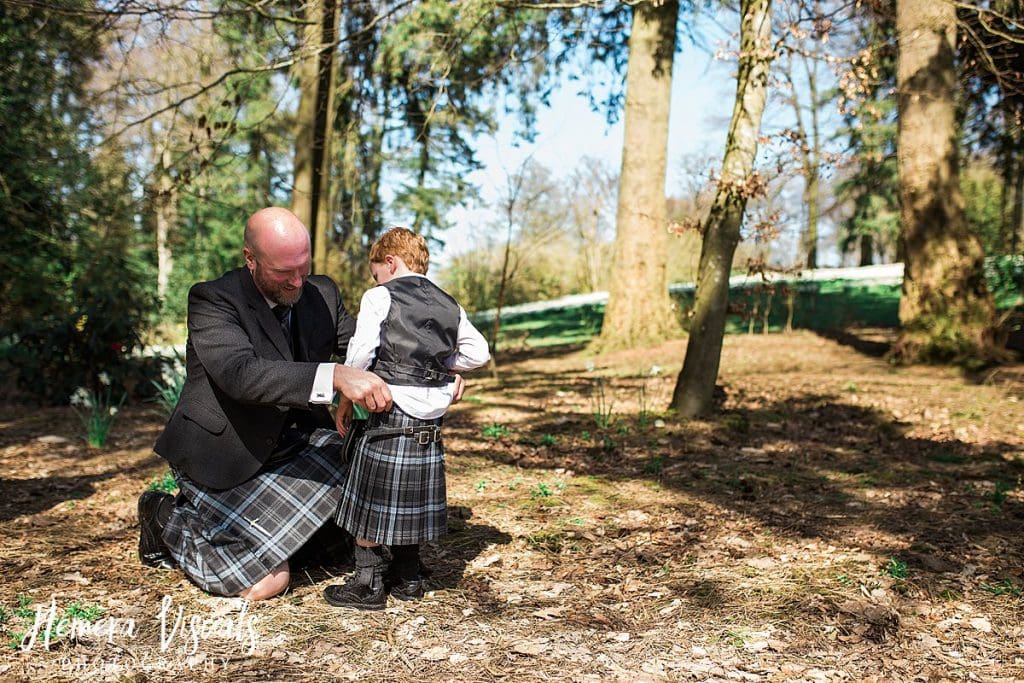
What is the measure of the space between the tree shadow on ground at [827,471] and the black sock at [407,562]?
2.05 m

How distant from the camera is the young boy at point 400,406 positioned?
10.8 ft

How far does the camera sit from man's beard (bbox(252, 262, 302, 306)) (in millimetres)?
3604

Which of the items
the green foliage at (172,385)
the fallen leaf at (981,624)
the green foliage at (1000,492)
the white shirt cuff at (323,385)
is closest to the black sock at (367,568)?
the white shirt cuff at (323,385)

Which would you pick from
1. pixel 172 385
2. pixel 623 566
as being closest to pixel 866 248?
pixel 172 385

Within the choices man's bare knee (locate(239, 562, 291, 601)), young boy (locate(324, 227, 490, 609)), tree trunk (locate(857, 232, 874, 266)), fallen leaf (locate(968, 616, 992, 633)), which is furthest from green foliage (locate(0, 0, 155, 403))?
tree trunk (locate(857, 232, 874, 266))

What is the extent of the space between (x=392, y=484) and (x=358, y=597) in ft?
1.75

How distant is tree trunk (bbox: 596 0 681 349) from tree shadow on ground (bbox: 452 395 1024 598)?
15.2 ft

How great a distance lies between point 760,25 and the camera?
6527 mm

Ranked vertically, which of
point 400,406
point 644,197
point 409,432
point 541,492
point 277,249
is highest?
point 644,197

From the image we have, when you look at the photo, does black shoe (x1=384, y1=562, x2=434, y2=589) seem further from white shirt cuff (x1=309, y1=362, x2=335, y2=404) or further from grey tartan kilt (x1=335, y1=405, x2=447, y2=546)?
white shirt cuff (x1=309, y1=362, x2=335, y2=404)

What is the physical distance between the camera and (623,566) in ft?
13.4

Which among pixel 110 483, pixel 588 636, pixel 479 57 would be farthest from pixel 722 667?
pixel 479 57

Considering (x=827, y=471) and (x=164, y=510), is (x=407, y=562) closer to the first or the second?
(x=164, y=510)

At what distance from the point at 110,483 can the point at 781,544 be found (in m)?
4.31
